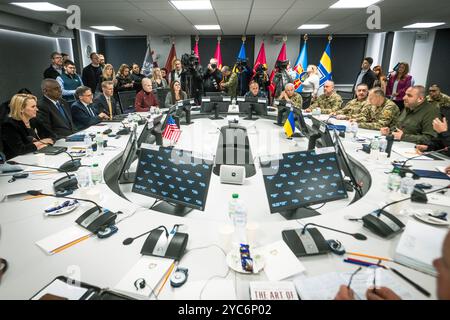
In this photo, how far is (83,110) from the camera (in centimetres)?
366

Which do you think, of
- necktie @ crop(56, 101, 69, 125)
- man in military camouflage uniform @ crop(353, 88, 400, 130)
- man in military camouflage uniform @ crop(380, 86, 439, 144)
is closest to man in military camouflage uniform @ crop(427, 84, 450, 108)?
man in military camouflage uniform @ crop(353, 88, 400, 130)

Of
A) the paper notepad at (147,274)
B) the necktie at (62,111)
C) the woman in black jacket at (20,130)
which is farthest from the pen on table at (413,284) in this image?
the necktie at (62,111)

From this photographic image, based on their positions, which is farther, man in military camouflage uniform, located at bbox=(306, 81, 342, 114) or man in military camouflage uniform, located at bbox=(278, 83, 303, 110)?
man in military camouflage uniform, located at bbox=(278, 83, 303, 110)

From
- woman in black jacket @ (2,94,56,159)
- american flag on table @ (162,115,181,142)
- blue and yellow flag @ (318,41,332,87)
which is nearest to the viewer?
woman in black jacket @ (2,94,56,159)

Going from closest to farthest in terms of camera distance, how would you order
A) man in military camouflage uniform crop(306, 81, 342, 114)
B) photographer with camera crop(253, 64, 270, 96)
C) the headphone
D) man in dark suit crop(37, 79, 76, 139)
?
the headphone
man in dark suit crop(37, 79, 76, 139)
man in military camouflage uniform crop(306, 81, 342, 114)
photographer with camera crop(253, 64, 270, 96)

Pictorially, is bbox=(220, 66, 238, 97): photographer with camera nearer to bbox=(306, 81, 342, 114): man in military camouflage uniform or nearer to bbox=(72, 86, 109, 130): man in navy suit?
bbox=(306, 81, 342, 114): man in military camouflage uniform

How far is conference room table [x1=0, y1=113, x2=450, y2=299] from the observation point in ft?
3.66

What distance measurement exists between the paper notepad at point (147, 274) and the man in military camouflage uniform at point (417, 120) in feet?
9.76

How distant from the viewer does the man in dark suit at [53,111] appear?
3.19m

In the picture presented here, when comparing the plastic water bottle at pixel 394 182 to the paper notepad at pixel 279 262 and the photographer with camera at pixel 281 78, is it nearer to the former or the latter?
the paper notepad at pixel 279 262

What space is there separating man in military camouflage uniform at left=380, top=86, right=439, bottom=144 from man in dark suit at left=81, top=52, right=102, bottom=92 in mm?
5488

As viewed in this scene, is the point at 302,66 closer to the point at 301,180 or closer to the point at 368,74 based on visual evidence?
the point at 368,74

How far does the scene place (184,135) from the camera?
146 inches

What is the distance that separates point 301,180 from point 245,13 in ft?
15.2
